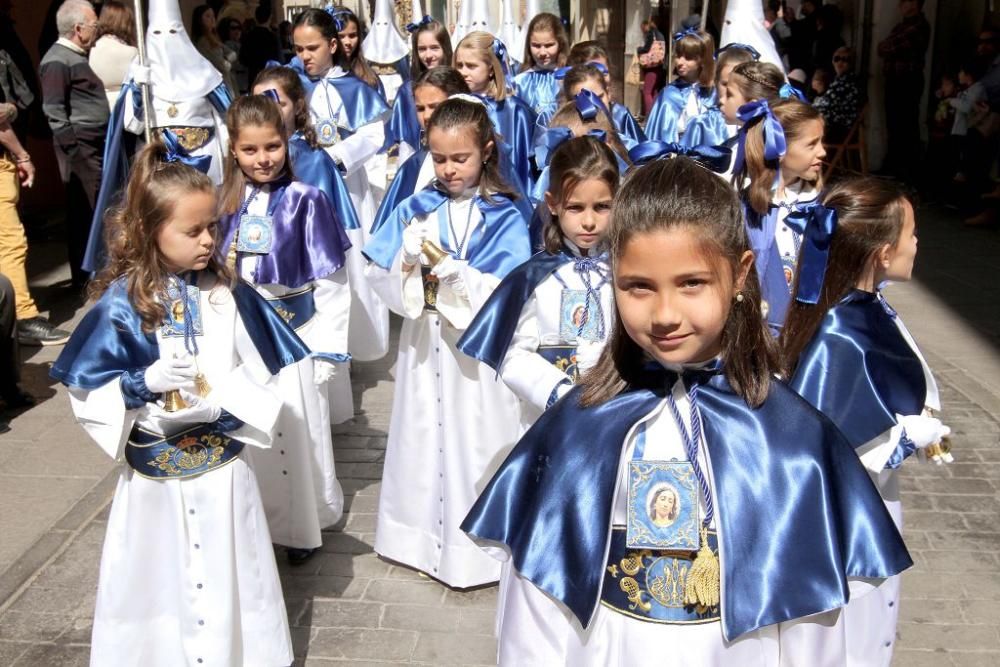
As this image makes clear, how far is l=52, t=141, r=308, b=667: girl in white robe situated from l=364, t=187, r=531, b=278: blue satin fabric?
1.04 m

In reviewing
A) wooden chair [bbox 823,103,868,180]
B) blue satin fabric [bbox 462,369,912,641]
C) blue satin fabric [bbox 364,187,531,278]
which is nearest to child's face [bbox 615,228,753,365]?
blue satin fabric [bbox 462,369,912,641]

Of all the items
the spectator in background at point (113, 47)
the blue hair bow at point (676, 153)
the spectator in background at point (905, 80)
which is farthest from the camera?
the spectator in background at point (905, 80)

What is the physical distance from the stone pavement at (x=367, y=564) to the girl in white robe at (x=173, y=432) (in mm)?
648

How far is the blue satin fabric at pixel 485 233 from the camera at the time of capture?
14.6 feet

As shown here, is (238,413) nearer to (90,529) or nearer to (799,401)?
(799,401)

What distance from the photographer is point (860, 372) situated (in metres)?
3.15

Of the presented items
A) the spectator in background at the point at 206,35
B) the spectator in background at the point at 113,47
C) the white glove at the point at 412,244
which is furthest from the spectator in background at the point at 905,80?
the white glove at the point at 412,244

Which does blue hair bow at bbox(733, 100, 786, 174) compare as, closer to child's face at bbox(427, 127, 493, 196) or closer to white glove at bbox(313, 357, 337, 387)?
child's face at bbox(427, 127, 493, 196)

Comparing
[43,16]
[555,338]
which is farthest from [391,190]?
[43,16]

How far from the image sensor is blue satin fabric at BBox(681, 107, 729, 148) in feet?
23.8

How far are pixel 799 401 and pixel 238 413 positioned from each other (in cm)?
176

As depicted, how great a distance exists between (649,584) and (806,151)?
3121mm

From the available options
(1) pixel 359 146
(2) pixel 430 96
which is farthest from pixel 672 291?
(1) pixel 359 146

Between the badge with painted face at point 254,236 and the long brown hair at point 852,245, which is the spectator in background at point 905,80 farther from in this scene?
the long brown hair at point 852,245
